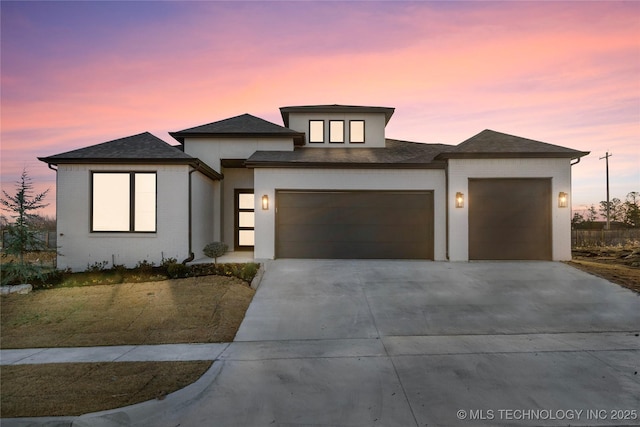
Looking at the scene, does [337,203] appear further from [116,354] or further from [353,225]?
[116,354]

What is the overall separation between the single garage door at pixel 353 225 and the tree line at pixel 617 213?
718 inches

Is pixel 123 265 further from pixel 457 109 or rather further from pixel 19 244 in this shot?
pixel 457 109

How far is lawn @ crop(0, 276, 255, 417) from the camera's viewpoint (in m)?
4.07

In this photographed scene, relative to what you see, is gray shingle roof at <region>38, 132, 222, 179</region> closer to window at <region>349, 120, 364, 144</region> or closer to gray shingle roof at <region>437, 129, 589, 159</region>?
window at <region>349, 120, 364, 144</region>

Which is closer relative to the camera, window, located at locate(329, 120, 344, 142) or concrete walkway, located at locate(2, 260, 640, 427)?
concrete walkway, located at locate(2, 260, 640, 427)

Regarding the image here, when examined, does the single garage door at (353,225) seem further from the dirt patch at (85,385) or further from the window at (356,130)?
the dirt patch at (85,385)

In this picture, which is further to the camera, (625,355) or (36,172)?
(36,172)

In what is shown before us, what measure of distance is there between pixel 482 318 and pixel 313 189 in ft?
23.8

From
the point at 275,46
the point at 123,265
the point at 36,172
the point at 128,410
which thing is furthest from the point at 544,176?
the point at 36,172

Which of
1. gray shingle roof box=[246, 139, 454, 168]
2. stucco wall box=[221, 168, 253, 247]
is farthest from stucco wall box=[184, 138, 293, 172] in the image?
gray shingle roof box=[246, 139, 454, 168]

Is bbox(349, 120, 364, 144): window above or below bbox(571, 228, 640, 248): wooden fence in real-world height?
above

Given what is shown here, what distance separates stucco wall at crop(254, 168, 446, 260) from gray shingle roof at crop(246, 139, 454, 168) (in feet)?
0.87

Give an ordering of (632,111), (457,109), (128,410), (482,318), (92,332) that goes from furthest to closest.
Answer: (457,109), (632,111), (482,318), (92,332), (128,410)

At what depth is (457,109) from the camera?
58.3ft
